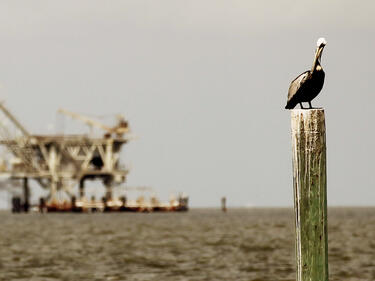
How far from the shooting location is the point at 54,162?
139375 millimetres

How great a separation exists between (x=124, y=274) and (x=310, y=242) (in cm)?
2321

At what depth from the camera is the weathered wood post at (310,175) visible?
48.3ft

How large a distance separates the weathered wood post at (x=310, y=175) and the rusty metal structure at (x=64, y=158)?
407 feet

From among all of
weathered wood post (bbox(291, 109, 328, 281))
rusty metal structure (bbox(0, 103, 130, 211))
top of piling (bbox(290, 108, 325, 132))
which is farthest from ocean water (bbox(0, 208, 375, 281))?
rusty metal structure (bbox(0, 103, 130, 211))

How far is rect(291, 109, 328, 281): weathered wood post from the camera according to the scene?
1471 centimetres

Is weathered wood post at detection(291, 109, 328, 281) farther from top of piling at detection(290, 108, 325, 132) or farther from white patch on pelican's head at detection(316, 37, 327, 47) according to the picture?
white patch on pelican's head at detection(316, 37, 327, 47)

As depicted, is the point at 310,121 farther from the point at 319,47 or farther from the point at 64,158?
the point at 64,158

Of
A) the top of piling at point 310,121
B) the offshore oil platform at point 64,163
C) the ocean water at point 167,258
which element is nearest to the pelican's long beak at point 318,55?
the top of piling at point 310,121

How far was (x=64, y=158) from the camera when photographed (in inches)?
5566

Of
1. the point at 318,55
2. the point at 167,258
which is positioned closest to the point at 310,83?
the point at 318,55

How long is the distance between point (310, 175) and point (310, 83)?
151 centimetres

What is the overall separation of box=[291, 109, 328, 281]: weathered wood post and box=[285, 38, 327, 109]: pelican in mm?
637

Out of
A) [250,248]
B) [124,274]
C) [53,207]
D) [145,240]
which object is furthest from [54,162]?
[124,274]

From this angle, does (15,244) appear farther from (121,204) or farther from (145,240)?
(121,204)
